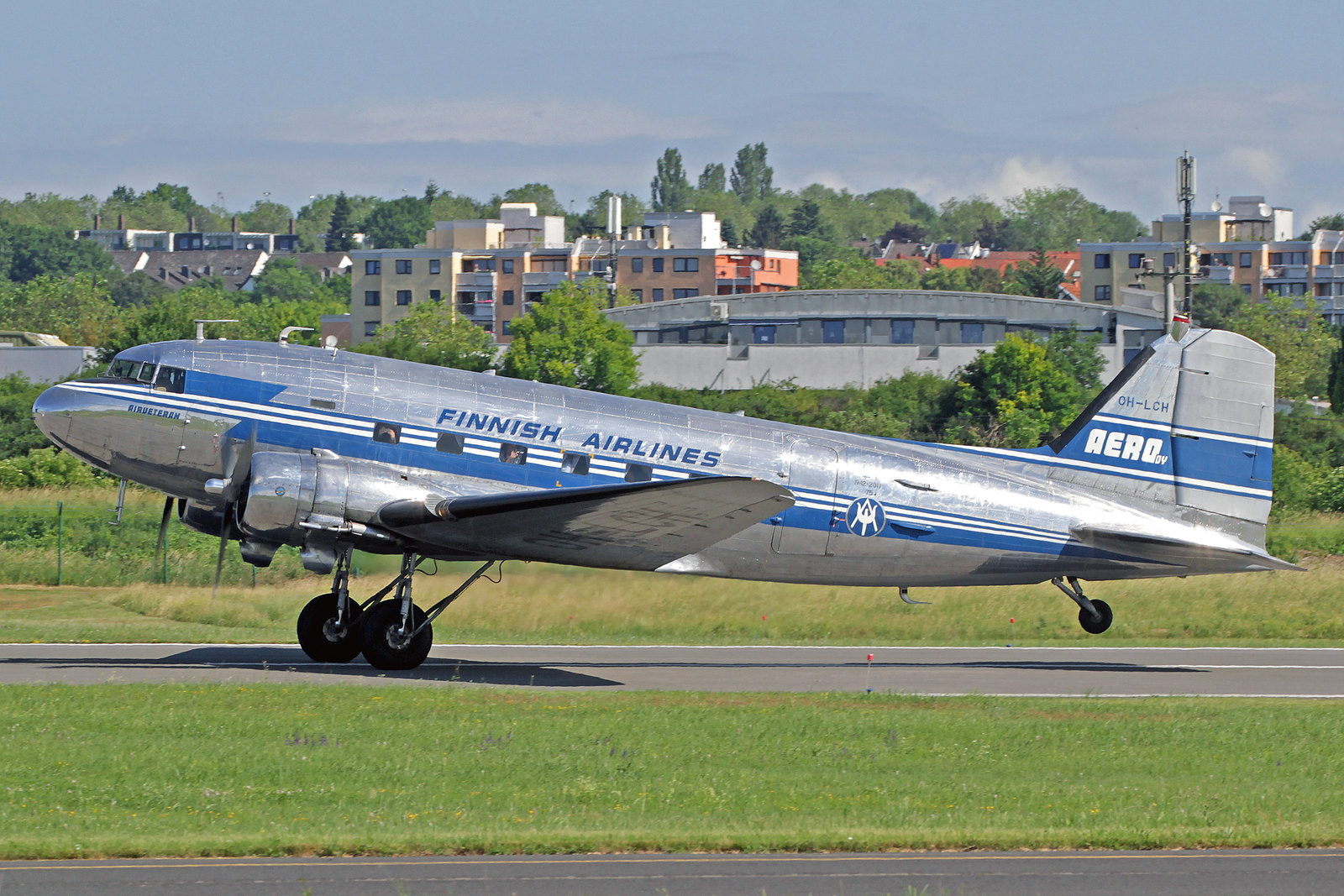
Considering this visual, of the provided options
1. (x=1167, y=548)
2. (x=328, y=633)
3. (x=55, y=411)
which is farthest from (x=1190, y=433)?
(x=55, y=411)

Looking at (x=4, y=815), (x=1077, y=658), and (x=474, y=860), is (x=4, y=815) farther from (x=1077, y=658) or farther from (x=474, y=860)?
(x=1077, y=658)

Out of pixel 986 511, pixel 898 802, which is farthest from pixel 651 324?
pixel 898 802

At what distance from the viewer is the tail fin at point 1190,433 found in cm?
2345

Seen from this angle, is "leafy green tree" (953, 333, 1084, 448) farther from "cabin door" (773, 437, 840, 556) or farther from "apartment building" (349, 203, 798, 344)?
"apartment building" (349, 203, 798, 344)

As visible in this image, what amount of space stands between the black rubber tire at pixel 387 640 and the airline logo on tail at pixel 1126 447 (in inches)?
445

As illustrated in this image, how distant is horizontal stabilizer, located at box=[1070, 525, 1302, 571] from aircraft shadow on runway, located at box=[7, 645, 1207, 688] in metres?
2.25

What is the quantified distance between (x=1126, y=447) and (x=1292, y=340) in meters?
122

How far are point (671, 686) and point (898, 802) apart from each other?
7376 millimetres

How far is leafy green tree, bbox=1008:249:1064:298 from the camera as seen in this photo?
151m

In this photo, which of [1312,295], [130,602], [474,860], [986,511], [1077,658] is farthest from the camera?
[1312,295]

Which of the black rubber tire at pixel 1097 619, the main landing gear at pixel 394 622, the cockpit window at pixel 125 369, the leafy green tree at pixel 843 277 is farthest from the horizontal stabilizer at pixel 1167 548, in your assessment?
the leafy green tree at pixel 843 277

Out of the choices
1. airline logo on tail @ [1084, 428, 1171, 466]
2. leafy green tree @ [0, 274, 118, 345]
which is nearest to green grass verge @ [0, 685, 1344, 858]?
airline logo on tail @ [1084, 428, 1171, 466]

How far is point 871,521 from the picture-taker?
22094 millimetres

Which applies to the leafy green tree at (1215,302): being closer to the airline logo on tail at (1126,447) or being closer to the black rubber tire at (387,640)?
the airline logo on tail at (1126,447)
